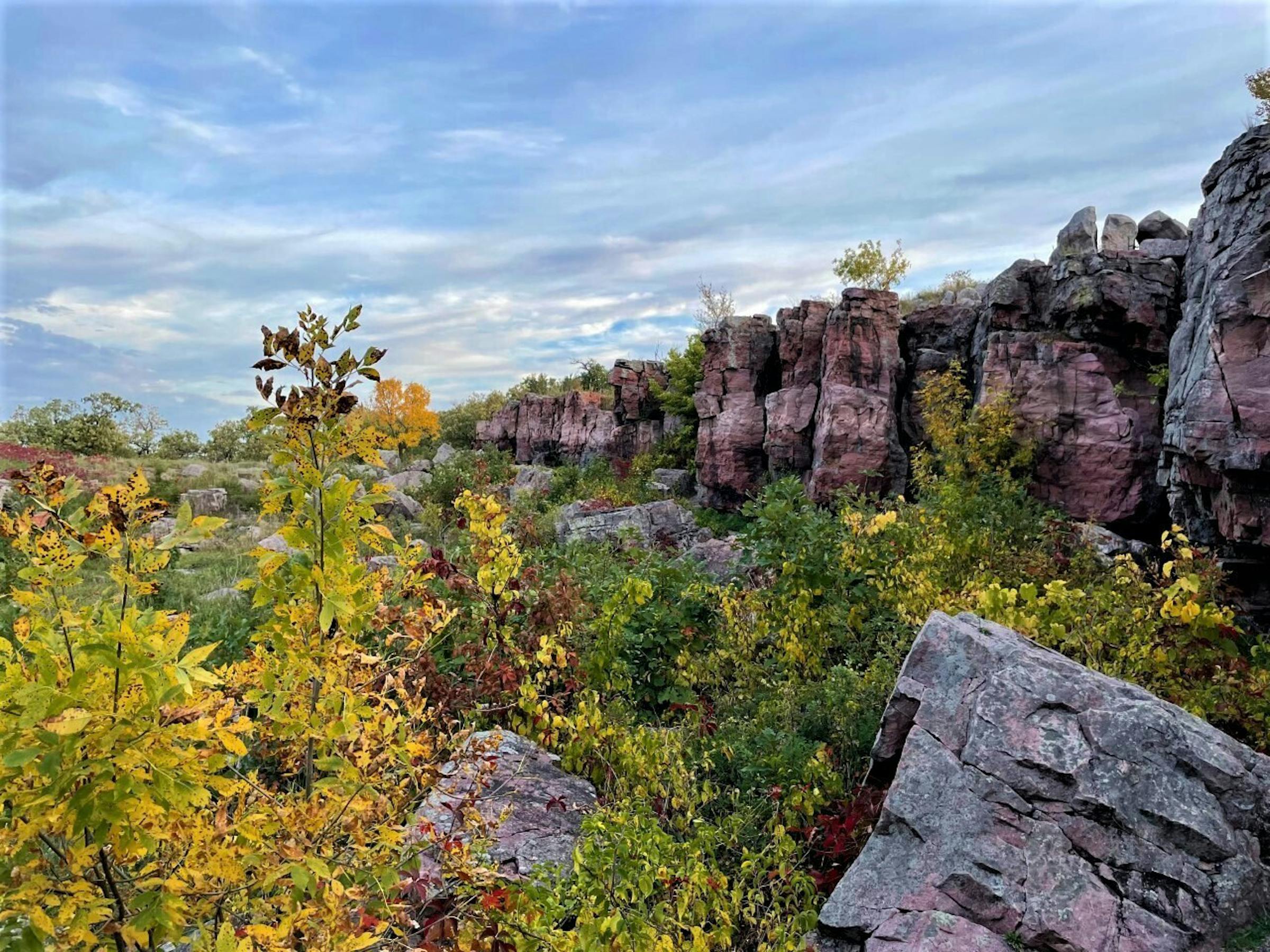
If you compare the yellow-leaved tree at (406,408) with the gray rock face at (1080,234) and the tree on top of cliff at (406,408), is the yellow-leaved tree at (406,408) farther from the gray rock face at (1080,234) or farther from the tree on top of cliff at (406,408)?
the gray rock face at (1080,234)

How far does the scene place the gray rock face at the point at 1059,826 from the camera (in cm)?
301

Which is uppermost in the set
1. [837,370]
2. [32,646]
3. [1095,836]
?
[837,370]

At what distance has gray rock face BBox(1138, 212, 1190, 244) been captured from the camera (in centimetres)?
1545

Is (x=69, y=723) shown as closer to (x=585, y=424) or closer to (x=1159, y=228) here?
(x=1159, y=228)

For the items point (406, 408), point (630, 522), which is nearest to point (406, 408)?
point (406, 408)

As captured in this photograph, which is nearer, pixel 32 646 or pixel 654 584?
pixel 32 646

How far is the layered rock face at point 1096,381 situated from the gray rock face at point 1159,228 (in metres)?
6.13

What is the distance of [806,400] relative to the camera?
48.4 ft

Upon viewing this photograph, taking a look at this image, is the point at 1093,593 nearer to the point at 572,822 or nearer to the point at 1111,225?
the point at 572,822

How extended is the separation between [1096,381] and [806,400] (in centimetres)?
520

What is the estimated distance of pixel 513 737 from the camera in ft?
13.3

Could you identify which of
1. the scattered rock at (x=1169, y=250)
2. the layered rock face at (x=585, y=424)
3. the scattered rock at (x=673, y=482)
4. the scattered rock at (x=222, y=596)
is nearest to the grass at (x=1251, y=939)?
the scattered rock at (x=222, y=596)

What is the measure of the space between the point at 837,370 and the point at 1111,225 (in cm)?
1030

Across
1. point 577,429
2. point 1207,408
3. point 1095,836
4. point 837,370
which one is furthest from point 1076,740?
point 577,429
